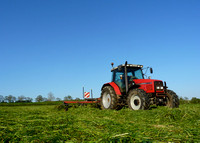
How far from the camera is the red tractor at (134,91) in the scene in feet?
24.4

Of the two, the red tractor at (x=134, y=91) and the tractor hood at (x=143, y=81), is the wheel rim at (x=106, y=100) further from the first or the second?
the tractor hood at (x=143, y=81)

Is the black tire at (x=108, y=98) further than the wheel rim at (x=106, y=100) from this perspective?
No

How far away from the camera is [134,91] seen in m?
7.51

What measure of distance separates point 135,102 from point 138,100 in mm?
192

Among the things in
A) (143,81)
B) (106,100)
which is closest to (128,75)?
(143,81)

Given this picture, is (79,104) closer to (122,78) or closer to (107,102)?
(107,102)

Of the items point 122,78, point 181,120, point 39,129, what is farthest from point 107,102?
point 39,129

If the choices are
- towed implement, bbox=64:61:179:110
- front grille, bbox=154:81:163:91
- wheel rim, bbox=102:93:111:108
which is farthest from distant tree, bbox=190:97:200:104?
wheel rim, bbox=102:93:111:108

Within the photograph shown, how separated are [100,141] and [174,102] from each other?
6.23m

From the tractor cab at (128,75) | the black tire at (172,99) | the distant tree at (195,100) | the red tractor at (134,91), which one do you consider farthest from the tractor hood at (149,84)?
the distant tree at (195,100)

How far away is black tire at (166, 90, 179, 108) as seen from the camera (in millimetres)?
7700

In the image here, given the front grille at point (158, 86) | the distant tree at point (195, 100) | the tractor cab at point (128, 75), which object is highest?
the tractor cab at point (128, 75)

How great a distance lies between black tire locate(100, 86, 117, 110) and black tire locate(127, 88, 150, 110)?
98 centimetres

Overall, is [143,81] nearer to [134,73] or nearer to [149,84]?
[149,84]
